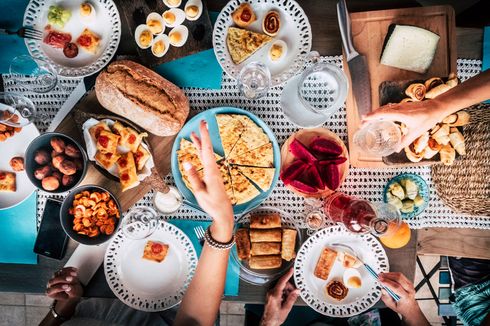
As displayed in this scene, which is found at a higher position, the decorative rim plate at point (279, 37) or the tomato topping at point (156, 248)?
the decorative rim plate at point (279, 37)

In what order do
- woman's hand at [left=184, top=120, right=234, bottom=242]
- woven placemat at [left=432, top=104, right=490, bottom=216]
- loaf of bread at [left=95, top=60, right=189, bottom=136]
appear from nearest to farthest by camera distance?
woman's hand at [left=184, top=120, right=234, bottom=242], woven placemat at [left=432, top=104, right=490, bottom=216], loaf of bread at [left=95, top=60, right=189, bottom=136]

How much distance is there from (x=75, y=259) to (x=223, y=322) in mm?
1819

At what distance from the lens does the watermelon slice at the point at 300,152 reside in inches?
81.1

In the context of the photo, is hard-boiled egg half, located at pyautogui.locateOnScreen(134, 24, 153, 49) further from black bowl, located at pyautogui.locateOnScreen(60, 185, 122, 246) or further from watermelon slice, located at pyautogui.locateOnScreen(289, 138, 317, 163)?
watermelon slice, located at pyautogui.locateOnScreen(289, 138, 317, 163)

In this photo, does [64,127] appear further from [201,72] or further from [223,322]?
[223,322]

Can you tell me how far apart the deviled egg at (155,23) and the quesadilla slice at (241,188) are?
833mm

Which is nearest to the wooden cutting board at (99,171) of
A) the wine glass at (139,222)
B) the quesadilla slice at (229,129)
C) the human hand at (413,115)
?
the wine glass at (139,222)

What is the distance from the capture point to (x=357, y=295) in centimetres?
221

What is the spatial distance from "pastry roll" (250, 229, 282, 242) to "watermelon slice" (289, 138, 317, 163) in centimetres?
42

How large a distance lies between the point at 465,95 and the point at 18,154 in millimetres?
2286

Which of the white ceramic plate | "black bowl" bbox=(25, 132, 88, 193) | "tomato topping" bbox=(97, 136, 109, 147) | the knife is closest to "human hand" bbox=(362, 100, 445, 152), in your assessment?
the knife

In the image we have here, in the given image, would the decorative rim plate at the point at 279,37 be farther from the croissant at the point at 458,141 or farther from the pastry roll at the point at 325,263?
the pastry roll at the point at 325,263

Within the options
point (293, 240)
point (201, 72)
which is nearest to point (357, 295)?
point (293, 240)

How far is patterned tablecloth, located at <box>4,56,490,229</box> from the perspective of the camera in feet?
7.14
